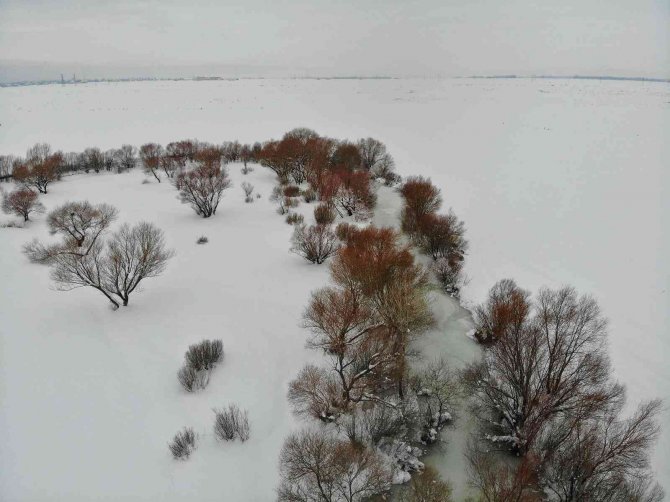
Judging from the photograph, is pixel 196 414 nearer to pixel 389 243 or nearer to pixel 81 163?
pixel 389 243

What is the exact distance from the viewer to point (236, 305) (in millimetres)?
25688

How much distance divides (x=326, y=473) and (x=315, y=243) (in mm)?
18531

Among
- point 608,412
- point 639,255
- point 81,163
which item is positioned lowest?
point 608,412

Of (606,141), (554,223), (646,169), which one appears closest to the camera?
(554,223)

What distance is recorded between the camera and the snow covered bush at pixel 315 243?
30.3 metres

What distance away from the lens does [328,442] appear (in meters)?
15.8

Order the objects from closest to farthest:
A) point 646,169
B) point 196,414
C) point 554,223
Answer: point 196,414
point 554,223
point 646,169

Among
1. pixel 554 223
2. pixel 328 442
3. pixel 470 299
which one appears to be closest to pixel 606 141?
pixel 554 223

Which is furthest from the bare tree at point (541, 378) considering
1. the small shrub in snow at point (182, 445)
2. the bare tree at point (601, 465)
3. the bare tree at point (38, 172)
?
the bare tree at point (38, 172)

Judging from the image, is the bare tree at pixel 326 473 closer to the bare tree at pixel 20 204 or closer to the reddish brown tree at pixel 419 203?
the reddish brown tree at pixel 419 203

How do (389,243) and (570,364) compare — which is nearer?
(570,364)

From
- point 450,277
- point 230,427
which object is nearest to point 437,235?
point 450,277

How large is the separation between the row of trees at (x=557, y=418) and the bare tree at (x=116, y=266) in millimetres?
20616

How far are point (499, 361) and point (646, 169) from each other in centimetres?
4676
